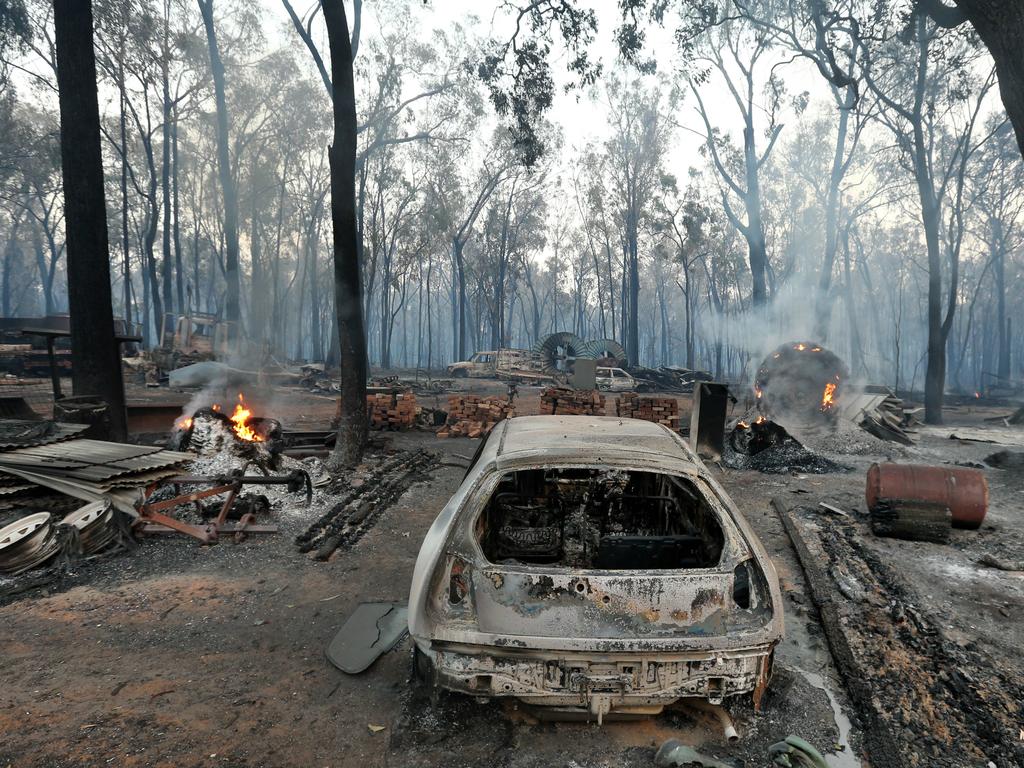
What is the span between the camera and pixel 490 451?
3.45 metres

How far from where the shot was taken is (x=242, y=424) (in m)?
8.94

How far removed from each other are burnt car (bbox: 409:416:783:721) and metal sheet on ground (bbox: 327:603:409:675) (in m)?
0.76

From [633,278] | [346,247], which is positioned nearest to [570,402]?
[346,247]

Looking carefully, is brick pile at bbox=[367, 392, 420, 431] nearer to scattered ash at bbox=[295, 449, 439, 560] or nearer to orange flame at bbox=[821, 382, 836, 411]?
scattered ash at bbox=[295, 449, 439, 560]

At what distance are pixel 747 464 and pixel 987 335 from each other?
6133 centimetres

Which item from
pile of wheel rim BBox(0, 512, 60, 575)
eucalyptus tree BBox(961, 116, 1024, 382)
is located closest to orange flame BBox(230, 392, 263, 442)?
pile of wheel rim BBox(0, 512, 60, 575)

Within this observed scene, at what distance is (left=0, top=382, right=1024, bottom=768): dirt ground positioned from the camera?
104 inches

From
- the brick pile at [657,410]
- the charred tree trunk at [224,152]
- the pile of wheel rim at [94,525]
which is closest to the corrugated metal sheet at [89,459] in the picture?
the pile of wheel rim at [94,525]

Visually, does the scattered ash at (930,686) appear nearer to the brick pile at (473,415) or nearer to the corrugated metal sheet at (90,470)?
the corrugated metal sheet at (90,470)

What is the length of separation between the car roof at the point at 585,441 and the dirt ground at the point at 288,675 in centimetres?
135

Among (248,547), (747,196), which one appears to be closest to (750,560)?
(248,547)

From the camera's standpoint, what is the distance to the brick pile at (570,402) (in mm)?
14266

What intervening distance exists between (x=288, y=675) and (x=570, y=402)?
37.8ft

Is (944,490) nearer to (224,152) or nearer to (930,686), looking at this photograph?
(930,686)
